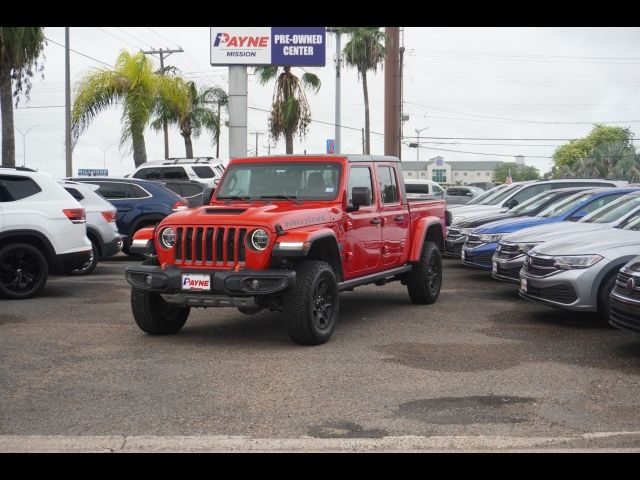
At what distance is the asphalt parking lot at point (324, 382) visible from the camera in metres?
5.66

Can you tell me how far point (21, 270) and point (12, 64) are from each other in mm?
15109

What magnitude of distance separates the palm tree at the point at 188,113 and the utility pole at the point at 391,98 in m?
11.2

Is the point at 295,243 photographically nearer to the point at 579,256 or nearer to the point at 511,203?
the point at 579,256

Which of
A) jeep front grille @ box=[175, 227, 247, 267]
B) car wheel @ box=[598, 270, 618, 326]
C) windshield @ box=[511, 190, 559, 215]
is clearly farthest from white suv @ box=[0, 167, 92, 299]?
windshield @ box=[511, 190, 559, 215]

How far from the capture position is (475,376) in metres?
7.32

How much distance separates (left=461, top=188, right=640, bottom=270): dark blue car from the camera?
13078 mm

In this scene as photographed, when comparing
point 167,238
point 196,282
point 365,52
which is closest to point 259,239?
point 196,282

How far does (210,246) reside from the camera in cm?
848

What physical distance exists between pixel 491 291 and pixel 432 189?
50.4 feet

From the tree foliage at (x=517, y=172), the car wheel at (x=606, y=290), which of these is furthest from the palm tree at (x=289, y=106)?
the tree foliage at (x=517, y=172)

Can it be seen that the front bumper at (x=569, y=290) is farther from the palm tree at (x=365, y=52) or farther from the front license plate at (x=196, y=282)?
the palm tree at (x=365, y=52)

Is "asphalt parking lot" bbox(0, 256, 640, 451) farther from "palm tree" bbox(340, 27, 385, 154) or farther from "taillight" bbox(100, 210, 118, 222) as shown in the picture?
"palm tree" bbox(340, 27, 385, 154)

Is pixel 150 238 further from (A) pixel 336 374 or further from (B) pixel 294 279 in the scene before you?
(A) pixel 336 374

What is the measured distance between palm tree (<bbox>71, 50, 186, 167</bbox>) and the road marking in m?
28.2
